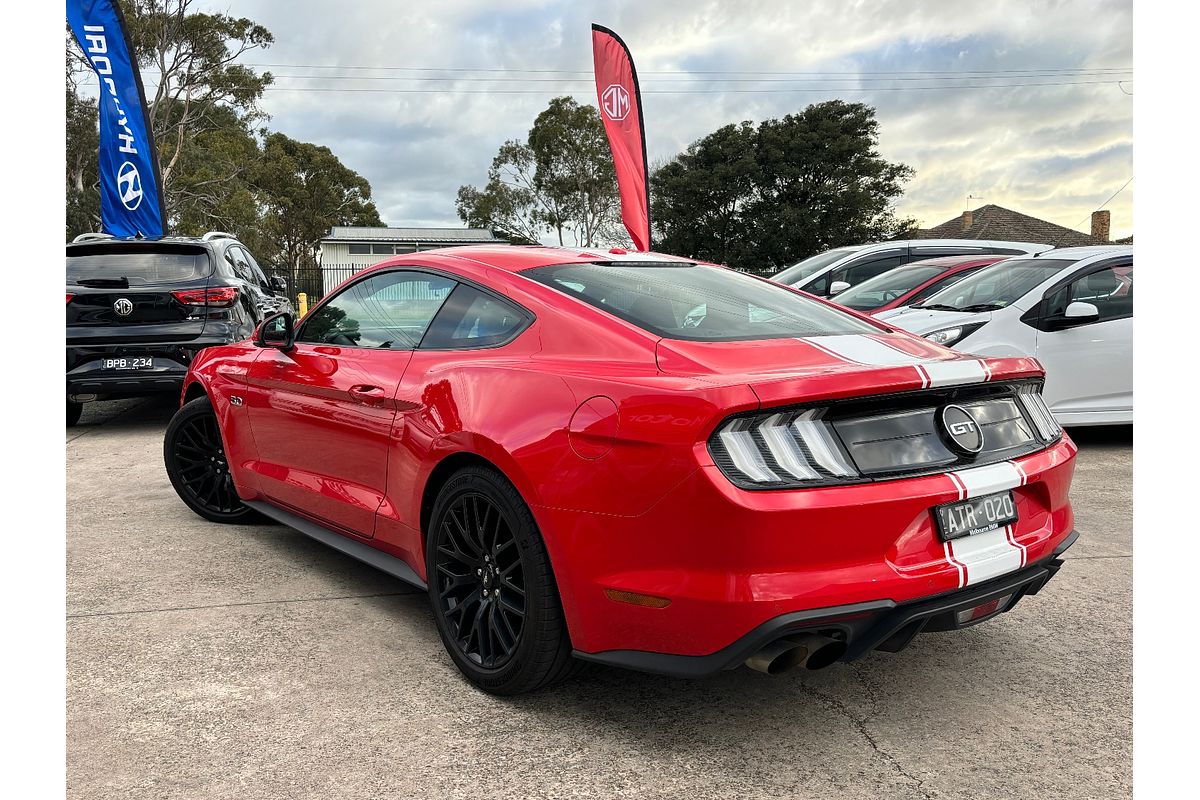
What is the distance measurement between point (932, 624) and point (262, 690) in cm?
207

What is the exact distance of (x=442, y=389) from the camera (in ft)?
10.2

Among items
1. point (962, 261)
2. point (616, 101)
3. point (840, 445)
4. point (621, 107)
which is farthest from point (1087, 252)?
point (616, 101)

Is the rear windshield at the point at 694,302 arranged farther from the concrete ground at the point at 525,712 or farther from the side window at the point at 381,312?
the concrete ground at the point at 525,712

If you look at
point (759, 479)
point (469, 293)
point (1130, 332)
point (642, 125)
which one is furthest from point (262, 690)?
point (642, 125)

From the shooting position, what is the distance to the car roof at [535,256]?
3.46 meters

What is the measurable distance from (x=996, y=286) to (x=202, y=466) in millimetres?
6163

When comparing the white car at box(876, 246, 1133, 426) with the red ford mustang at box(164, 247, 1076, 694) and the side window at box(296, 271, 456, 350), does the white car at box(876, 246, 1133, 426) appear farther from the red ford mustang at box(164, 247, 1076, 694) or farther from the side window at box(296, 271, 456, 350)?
the side window at box(296, 271, 456, 350)

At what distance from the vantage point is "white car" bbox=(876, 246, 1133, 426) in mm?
7129

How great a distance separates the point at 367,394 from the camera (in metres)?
3.50

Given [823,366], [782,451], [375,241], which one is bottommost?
[782,451]

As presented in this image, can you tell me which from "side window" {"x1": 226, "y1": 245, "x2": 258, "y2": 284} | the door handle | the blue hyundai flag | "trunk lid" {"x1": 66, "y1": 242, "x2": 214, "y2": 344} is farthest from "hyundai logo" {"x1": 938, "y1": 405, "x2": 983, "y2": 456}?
the blue hyundai flag

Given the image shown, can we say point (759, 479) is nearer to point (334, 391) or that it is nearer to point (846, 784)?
point (846, 784)

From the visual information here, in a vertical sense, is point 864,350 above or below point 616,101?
below

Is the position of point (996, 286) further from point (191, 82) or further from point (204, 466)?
point (191, 82)
